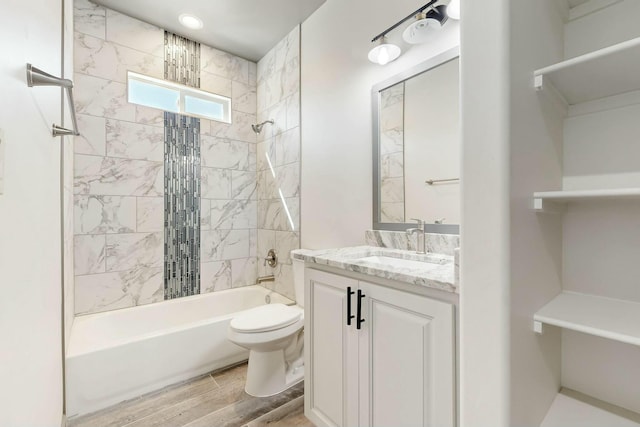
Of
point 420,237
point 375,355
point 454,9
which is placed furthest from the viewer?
point 420,237

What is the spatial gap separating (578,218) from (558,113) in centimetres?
36

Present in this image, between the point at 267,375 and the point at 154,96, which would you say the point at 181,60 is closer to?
the point at 154,96

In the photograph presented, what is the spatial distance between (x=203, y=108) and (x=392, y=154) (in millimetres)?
2080

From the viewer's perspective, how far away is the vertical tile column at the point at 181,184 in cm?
263

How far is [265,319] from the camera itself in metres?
1.90

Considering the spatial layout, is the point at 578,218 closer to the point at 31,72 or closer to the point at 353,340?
the point at 353,340

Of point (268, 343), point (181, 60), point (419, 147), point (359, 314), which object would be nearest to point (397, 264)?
point (359, 314)

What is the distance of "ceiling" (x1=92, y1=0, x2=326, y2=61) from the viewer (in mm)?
2270

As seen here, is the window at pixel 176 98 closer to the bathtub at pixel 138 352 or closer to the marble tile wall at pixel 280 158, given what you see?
the marble tile wall at pixel 280 158

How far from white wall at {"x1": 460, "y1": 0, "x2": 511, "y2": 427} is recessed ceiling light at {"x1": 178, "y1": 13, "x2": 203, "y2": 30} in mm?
2447

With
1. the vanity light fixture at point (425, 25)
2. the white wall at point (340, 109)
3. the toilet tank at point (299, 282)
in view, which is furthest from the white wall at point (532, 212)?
the toilet tank at point (299, 282)

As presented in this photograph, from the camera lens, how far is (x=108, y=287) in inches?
92.4

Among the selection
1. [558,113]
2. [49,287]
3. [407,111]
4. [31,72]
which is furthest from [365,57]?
[49,287]

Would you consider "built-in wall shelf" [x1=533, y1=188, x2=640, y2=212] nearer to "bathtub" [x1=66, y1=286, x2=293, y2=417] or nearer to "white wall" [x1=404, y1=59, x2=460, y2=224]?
"white wall" [x1=404, y1=59, x2=460, y2=224]
